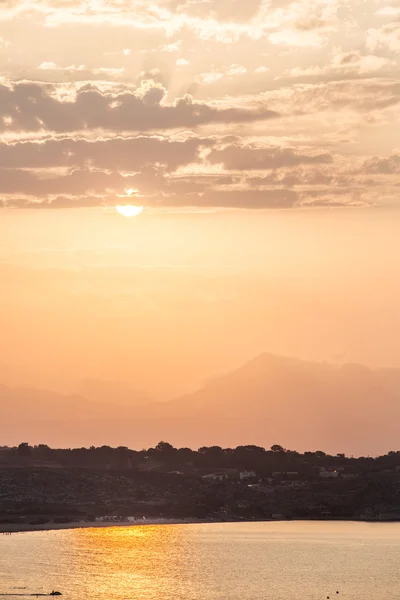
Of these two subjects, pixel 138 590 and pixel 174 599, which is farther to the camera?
pixel 138 590

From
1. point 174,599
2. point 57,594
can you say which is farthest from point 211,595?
point 57,594

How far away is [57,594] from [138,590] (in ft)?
63.8

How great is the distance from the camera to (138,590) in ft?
631

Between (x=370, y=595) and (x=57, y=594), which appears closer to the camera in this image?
(x=57, y=594)

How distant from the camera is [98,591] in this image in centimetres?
18688

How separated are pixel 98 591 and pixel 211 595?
59.7 ft

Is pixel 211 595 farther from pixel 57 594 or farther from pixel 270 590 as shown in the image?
pixel 57 594

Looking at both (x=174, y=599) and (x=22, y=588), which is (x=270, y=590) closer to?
(x=174, y=599)

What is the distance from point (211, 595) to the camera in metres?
188

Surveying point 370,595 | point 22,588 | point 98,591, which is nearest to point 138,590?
point 98,591

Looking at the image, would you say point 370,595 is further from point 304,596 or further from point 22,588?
point 22,588

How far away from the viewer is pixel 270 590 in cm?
19712

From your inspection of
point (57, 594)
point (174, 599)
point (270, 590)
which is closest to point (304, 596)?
point (270, 590)

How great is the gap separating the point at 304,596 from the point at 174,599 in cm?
2314
